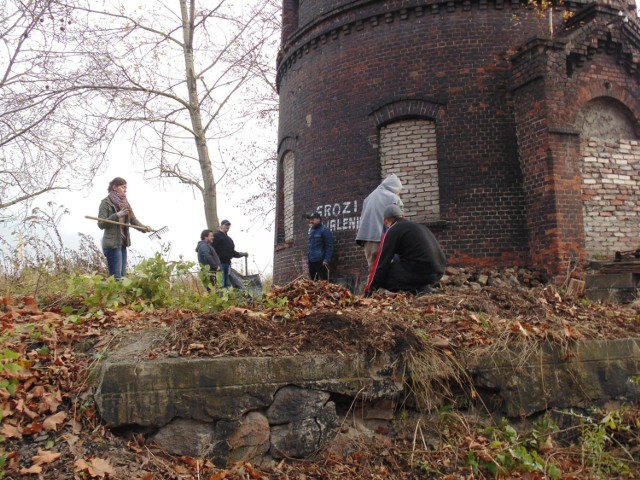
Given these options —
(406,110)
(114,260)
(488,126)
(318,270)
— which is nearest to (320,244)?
(318,270)

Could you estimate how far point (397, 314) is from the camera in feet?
16.6

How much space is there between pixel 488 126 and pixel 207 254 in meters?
5.86

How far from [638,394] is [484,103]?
7.38 metres

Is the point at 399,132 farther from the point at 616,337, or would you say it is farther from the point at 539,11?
the point at 616,337

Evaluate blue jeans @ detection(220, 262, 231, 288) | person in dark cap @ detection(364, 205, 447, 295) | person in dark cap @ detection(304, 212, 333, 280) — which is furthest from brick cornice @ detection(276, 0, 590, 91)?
person in dark cap @ detection(364, 205, 447, 295)

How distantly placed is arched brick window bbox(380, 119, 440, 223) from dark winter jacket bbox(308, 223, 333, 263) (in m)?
1.61

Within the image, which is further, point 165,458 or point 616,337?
point 616,337

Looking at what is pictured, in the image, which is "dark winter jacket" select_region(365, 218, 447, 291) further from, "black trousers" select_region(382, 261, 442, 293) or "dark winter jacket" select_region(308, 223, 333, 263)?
"dark winter jacket" select_region(308, 223, 333, 263)

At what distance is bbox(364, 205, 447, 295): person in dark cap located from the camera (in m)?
6.41

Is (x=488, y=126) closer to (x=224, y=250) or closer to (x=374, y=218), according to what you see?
(x=374, y=218)

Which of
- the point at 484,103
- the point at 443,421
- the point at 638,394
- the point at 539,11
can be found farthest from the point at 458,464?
the point at 539,11

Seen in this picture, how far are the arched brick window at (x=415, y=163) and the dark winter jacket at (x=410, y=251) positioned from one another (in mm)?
4693

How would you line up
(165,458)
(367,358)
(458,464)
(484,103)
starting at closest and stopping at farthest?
(165,458), (458,464), (367,358), (484,103)

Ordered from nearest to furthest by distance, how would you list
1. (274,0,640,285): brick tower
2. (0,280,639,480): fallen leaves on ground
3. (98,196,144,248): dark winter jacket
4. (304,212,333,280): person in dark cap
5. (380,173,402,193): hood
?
(0,280,639,480): fallen leaves on ground → (98,196,144,248): dark winter jacket → (380,173,402,193): hood → (274,0,640,285): brick tower → (304,212,333,280): person in dark cap
